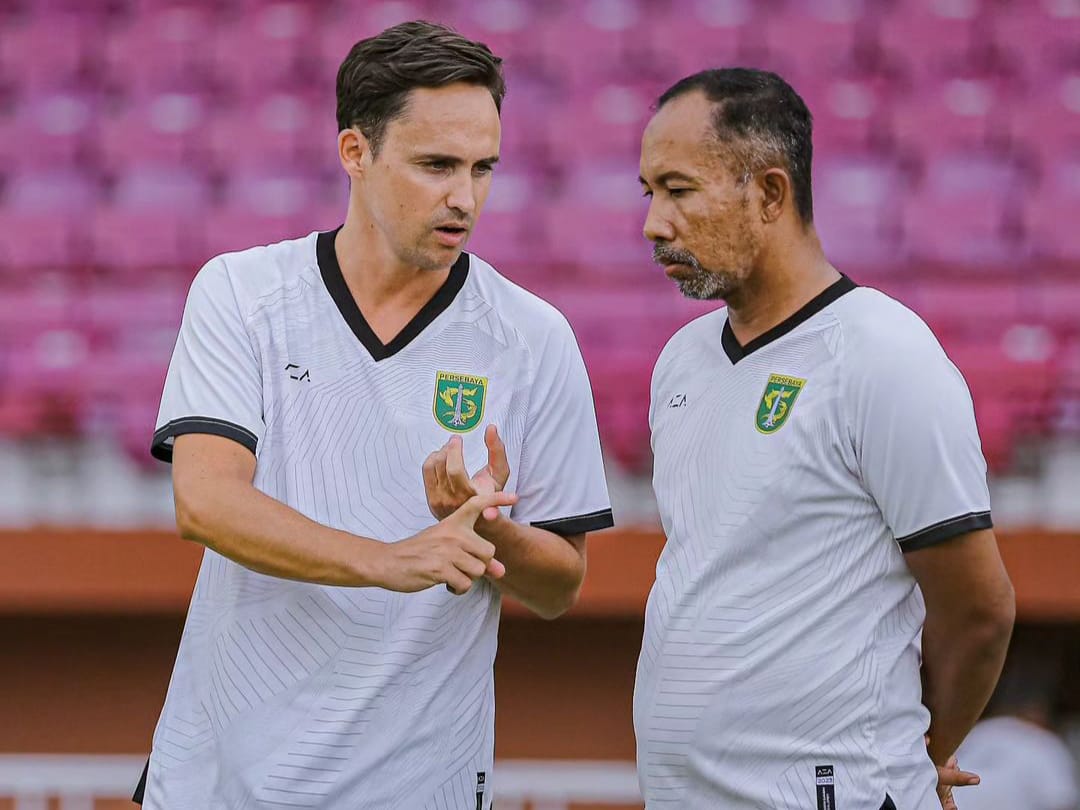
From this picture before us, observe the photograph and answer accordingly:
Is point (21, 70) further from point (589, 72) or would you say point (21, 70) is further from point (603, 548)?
point (603, 548)

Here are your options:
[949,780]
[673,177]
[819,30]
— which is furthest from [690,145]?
[819,30]

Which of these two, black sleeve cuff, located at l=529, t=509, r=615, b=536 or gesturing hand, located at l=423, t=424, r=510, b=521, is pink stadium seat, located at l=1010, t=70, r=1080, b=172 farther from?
gesturing hand, located at l=423, t=424, r=510, b=521

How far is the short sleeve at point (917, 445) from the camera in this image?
7.40 feet

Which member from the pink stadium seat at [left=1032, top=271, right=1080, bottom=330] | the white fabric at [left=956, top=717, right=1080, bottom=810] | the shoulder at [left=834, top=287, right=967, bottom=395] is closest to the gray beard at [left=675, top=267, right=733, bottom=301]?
the shoulder at [left=834, top=287, right=967, bottom=395]

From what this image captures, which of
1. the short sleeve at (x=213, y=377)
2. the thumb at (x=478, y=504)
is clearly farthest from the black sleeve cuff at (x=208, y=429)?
the thumb at (x=478, y=504)

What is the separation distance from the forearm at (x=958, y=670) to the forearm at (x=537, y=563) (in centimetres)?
60

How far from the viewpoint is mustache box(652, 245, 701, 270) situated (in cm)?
253

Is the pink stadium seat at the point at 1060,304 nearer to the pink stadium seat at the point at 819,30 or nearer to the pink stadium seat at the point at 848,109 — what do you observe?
the pink stadium seat at the point at 848,109

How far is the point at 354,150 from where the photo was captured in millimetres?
2551

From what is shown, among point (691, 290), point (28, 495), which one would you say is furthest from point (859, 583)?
point (28, 495)

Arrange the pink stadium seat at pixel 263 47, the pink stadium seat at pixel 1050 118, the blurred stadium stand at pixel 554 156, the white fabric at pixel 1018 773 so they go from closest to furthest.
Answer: the white fabric at pixel 1018 773
the blurred stadium stand at pixel 554 156
the pink stadium seat at pixel 1050 118
the pink stadium seat at pixel 263 47

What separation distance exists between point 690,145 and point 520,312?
0.40 m

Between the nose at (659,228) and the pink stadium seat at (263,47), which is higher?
the pink stadium seat at (263,47)

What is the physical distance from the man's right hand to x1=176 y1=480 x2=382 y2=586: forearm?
0.10ft
